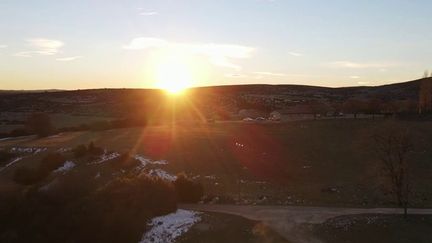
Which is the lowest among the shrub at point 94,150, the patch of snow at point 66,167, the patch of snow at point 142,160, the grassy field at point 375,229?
the patch of snow at point 66,167

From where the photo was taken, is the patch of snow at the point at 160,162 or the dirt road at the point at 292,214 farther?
the patch of snow at the point at 160,162

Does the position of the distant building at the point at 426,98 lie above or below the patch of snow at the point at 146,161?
above

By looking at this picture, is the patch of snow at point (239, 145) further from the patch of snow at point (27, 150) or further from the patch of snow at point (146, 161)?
the patch of snow at point (27, 150)

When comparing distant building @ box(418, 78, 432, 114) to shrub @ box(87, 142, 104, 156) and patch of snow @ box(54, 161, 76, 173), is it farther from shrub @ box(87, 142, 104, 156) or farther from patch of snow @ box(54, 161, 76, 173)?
patch of snow @ box(54, 161, 76, 173)

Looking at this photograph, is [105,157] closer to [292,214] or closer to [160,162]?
[160,162]

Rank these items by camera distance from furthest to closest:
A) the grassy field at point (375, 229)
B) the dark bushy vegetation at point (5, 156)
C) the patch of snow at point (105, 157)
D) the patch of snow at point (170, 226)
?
the dark bushy vegetation at point (5, 156) < the patch of snow at point (105, 157) < the patch of snow at point (170, 226) < the grassy field at point (375, 229)

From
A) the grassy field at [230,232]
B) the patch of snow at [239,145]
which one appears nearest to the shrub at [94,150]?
the patch of snow at [239,145]

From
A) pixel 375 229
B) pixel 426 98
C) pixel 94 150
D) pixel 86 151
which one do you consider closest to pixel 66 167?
pixel 86 151
